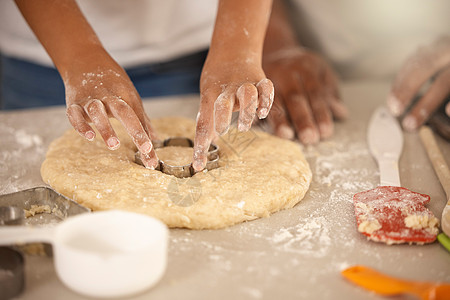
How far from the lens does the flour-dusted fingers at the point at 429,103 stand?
1696 millimetres

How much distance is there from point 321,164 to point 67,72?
0.83m

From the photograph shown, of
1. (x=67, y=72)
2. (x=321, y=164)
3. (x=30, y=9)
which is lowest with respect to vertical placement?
(x=321, y=164)

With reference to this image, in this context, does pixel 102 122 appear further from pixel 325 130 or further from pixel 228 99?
pixel 325 130

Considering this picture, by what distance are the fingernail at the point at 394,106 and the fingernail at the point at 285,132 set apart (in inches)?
18.7

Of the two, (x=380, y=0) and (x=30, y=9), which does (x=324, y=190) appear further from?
(x=380, y=0)

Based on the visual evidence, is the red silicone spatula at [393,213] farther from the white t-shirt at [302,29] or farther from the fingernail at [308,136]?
the white t-shirt at [302,29]

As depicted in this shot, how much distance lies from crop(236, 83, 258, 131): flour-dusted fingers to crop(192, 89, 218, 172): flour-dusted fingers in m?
0.08

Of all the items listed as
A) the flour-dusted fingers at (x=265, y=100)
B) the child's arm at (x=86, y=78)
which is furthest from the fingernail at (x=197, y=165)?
the flour-dusted fingers at (x=265, y=100)

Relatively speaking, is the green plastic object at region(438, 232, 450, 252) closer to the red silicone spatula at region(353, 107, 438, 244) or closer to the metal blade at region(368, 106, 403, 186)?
the red silicone spatula at region(353, 107, 438, 244)

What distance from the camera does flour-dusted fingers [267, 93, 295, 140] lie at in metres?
1.62

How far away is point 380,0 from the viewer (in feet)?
7.13

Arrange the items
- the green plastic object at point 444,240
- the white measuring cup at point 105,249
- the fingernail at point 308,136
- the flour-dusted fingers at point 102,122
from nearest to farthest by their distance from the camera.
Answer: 1. the white measuring cup at point 105,249
2. the green plastic object at point 444,240
3. the flour-dusted fingers at point 102,122
4. the fingernail at point 308,136

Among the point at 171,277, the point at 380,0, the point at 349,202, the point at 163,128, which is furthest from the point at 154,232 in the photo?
the point at 380,0

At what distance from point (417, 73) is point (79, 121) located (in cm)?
134
